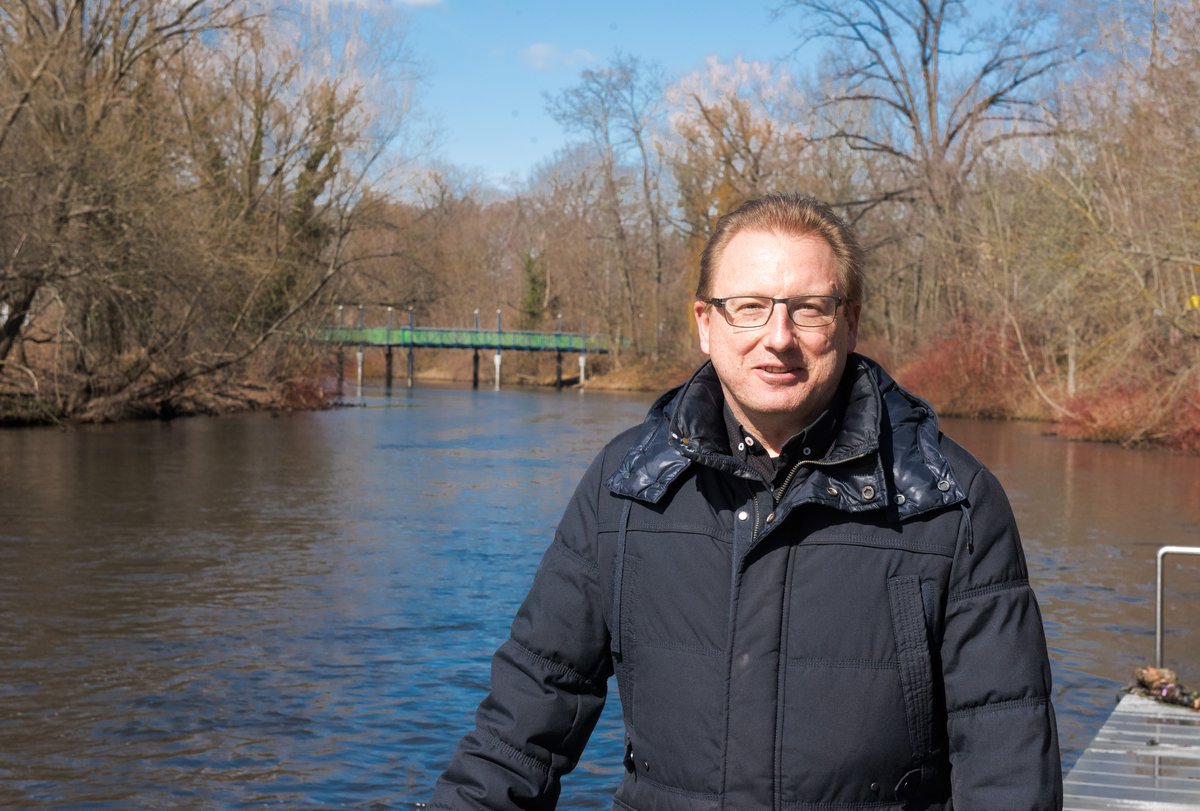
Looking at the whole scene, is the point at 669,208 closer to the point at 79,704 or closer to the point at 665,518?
the point at 79,704

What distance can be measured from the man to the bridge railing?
77.1 metres

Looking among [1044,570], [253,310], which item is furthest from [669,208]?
[1044,570]

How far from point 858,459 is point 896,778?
0.55 meters

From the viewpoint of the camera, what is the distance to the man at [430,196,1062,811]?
2498mm

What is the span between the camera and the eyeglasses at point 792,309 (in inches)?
106

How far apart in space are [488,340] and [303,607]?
71231 millimetres

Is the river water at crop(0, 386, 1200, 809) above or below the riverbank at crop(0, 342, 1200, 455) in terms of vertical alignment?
below

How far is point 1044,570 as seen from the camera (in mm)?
15266

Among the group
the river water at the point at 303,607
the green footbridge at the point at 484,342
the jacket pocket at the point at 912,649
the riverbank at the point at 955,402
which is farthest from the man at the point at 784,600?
the green footbridge at the point at 484,342

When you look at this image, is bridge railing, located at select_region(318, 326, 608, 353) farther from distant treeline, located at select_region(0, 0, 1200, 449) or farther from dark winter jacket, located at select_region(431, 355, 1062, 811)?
dark winter jacket, located at select_region(431, 355, 1062, 811)

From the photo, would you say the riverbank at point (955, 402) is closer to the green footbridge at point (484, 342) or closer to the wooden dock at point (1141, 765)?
the green footbridge at point (484, 342)

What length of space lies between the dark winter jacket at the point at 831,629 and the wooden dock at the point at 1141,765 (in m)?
3.79

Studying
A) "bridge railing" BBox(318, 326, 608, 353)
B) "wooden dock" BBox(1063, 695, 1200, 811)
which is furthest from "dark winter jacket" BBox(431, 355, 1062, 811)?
"bridge railing" BBox(318, 326, 608, 353)

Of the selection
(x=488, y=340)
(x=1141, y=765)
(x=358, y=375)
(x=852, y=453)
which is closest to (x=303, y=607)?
(x=1141, y=765)
